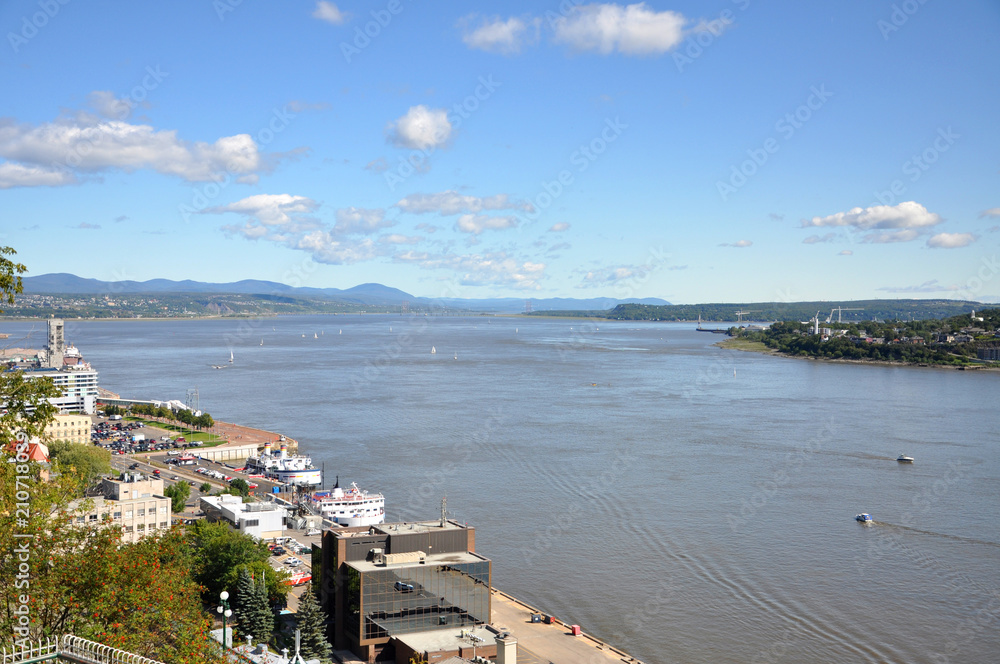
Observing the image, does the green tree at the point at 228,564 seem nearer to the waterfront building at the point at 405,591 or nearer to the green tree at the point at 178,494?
the waterfront building at the point at 405,591

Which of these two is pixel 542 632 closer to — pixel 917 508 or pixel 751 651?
pixel 751 651

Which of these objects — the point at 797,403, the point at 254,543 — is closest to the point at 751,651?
the point at 254,543

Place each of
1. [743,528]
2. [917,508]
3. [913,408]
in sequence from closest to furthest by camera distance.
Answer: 1. [743,528]
2. [917,508]
3. [913,408]

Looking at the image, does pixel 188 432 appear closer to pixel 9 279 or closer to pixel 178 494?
pixel 178 494

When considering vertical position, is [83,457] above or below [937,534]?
above

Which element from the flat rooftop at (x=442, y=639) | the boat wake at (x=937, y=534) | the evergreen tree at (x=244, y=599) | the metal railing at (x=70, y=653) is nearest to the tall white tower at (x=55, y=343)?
the evergreen tree at (x=244, y=599)

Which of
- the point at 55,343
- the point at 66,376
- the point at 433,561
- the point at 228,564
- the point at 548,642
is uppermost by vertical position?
the point at 55,343

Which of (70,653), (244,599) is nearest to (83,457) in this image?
(244,599)
